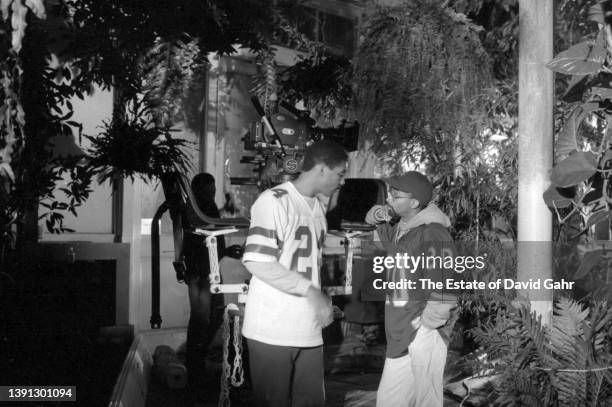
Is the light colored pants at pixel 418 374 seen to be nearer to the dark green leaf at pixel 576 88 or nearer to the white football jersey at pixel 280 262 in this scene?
the white football jersey at pixel 280 262

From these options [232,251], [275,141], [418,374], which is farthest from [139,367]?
[418,374]

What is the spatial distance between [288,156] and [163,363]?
8.42ft

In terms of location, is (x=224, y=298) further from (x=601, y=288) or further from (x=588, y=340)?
(x=588, y=340)

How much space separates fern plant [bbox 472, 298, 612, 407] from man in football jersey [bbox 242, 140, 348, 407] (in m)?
1.08

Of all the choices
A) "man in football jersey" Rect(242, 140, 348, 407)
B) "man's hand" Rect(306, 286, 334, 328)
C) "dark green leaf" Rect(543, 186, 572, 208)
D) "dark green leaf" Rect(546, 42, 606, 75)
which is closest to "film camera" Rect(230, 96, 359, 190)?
"man in football jersey" Rect(242, 140, 348, 407)

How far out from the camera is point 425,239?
15.7 feet

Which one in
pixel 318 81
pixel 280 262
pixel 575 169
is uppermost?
pixel 318 81

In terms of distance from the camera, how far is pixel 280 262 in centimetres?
417

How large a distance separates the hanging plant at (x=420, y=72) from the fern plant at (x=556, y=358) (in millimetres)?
2050

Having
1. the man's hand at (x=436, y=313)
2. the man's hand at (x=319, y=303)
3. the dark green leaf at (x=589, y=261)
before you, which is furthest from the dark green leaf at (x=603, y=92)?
→ the man's hand at (x=319, y=303)

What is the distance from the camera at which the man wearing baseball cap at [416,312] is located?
4.76 m

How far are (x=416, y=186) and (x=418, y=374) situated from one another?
3.82 ft

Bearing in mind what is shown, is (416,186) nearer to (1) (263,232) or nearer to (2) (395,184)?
(2) (395,184)

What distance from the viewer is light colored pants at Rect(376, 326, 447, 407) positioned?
477 cm
